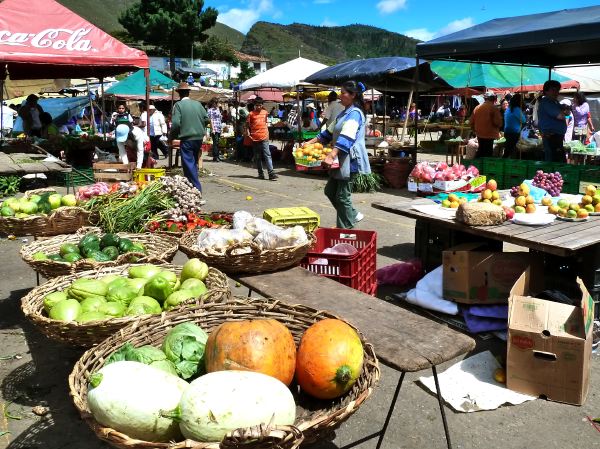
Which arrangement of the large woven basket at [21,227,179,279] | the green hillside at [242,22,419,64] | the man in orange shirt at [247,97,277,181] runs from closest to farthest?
the large woven basket at [21,227,179,279] → the man in orange shirt at [247,97,277,181] → the green hillside at [242,22,419,64]

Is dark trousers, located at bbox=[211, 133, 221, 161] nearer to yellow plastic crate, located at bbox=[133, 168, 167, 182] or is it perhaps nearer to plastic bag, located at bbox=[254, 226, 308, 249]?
yellow plastic crate, located at bbox=[133, 168, 167, 182]

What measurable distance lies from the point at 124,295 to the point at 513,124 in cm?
1130

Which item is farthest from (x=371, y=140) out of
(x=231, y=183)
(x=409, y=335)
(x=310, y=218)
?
(x=409, y=335)

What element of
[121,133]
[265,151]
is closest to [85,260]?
[121,133]

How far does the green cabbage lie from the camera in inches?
88.9

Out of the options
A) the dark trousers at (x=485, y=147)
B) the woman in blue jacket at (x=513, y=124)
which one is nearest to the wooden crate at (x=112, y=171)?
the dark trousers at (x=485, y=147)

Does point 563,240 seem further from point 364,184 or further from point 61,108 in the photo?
point 61,108

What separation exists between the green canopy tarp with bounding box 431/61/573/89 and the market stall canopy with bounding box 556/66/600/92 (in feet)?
10.2

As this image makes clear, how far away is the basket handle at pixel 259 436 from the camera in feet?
5.41

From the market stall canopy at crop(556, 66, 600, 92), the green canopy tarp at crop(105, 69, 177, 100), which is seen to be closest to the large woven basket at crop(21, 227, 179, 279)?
the green canopy tarp at crop(105, 69, 177, 100)

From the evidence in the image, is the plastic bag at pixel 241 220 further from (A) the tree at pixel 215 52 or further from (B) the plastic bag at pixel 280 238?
(A) the tree at pixel 215 52

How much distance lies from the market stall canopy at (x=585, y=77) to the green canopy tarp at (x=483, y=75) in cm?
311

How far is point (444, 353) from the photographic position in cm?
251

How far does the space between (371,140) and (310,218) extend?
10046mm
